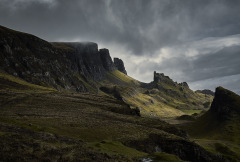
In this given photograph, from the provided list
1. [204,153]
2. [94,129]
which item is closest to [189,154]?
[204,153]

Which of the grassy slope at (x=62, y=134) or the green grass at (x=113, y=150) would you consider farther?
the green grass at (x=113, y=150)

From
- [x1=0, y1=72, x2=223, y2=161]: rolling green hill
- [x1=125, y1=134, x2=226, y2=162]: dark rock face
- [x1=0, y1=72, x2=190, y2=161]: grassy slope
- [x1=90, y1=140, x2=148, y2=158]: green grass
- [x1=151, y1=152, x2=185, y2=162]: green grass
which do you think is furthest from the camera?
[x1=125, y1=134, x2=226, y2=162]: dark rock face

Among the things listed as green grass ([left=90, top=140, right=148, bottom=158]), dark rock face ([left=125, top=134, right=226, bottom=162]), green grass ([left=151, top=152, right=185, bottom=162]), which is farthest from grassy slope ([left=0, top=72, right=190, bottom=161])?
dark rock face ([left=125, top=134, right=226, bottom=162])

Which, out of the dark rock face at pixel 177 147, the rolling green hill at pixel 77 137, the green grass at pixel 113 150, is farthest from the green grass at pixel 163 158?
the dark rock face at pixel 177 147

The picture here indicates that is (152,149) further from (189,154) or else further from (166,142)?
(189,154)

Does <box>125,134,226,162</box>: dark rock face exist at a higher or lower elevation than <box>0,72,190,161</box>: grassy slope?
Answer: lower

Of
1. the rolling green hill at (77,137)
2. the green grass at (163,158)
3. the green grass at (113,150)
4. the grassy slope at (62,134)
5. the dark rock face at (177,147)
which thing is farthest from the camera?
the dark rock face at (177,147)

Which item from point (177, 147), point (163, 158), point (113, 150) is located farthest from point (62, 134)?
point (177, 147)

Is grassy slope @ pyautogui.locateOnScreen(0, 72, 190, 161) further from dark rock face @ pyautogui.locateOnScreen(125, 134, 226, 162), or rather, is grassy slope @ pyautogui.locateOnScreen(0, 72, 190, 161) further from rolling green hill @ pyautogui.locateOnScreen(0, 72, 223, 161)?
dark rock face @ pyautogui.locateOnScreen(125, 134, 226, 162)

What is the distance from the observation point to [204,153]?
8006cm

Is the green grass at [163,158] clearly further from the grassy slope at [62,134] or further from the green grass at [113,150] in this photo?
the green grass at [113,150]

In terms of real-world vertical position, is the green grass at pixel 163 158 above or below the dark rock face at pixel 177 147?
above

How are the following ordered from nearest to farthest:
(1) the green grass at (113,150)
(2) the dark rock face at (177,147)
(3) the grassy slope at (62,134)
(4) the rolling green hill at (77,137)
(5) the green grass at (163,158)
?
(3) the grassy slope at (62,134) → (4) the rolling green hill at (77,137) → (5) the green grass at (163,158) → (1) the green grass at (113,150) → (2) the dark rock face at (177,147)

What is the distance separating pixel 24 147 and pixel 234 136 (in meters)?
205
